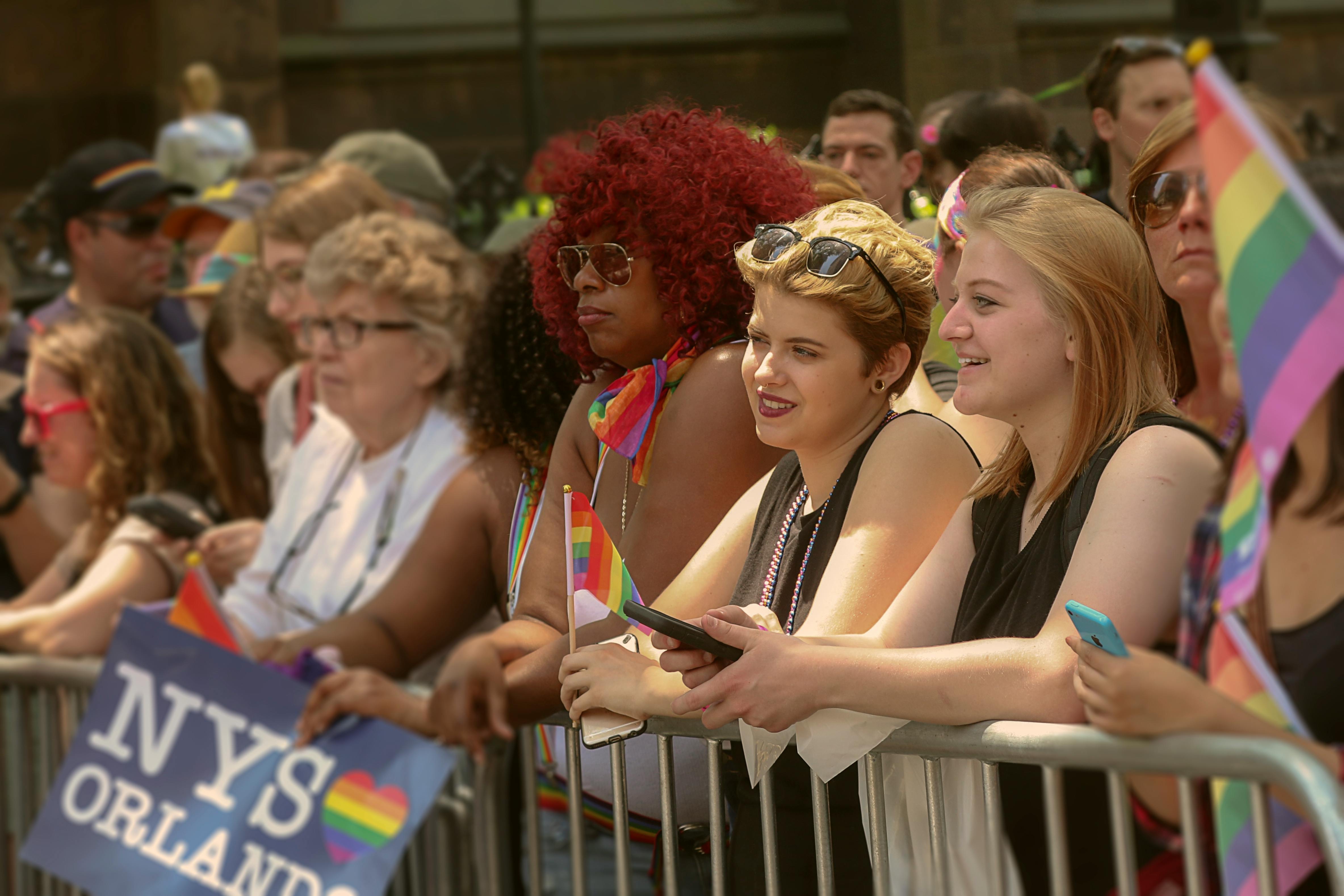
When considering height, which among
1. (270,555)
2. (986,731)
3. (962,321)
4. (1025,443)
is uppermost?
(962,321)

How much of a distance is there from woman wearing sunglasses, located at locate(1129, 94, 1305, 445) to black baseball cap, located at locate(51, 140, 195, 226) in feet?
16.0

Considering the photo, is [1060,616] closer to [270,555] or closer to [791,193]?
[791,193]

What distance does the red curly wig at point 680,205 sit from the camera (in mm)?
2652

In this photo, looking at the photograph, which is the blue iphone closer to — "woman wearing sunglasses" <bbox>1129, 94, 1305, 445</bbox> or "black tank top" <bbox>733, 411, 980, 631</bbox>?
"woman wearing sunglasses" <bbox>1129, 94, 1305, 445</bbox>

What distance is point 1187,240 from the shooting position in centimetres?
174

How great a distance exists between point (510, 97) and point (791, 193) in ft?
23.1

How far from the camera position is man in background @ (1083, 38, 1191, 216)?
10.3 feet

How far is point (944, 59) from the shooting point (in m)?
3.49

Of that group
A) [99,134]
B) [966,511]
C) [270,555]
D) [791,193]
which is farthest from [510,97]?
[966,511]

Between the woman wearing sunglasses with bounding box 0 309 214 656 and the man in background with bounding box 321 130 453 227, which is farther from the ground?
the man in background with bounding box 321 130 453 227

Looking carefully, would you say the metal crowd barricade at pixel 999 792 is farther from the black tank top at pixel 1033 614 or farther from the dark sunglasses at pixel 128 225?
the dark sunglasses at pixel 128 225

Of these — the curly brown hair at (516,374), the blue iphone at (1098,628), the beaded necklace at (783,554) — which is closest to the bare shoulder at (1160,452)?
the blue iphone at (1098,628)

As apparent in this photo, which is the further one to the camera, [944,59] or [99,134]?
[99,134]

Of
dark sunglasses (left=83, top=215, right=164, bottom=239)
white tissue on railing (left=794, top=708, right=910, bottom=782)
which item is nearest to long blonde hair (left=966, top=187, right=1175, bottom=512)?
white tissue on railing (left=794, top=708, right=910, bottom=782)
